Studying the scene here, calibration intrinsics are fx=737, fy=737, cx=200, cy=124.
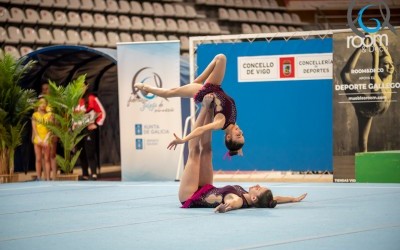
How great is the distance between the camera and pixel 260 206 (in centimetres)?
766

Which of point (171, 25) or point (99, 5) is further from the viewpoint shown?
point (171, 25)

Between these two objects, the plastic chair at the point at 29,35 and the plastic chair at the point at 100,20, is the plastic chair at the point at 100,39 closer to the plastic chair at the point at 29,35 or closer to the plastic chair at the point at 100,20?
the plastic chair at the point at 100,20

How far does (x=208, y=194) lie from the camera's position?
25.3ft

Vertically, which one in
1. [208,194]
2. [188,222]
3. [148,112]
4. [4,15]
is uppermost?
[4,15]

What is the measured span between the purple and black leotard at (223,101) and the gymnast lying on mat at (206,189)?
0.10 metres

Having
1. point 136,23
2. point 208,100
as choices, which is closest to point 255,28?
point 136,23

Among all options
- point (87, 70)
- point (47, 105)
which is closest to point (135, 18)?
point (87, 70)

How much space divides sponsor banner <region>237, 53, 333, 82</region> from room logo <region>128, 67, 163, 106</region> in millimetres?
1355

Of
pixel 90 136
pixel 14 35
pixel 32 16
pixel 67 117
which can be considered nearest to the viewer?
pixel 67 117

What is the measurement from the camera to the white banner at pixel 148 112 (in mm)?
11969

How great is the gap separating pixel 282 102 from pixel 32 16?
23.6 feet

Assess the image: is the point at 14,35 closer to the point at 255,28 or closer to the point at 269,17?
the point at 255,28

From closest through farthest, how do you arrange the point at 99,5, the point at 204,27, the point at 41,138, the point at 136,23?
the point at 41,138 → the point at 99,5 → the point at 136,23 → the point at 204,27

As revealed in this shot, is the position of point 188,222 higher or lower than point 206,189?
lower
